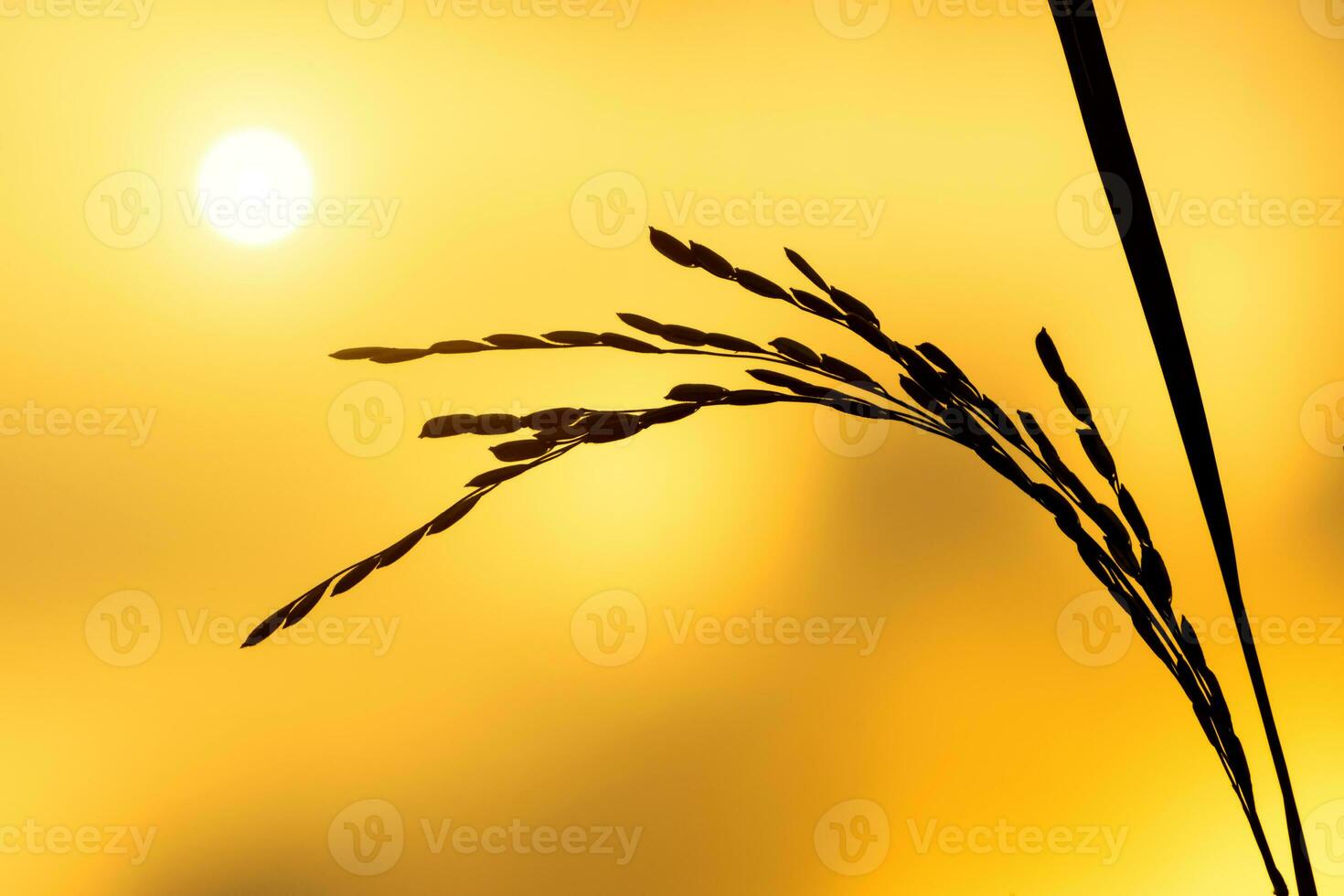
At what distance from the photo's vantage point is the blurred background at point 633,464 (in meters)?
0.87

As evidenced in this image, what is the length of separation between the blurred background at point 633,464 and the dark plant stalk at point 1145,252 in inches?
18.4

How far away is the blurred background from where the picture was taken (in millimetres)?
868

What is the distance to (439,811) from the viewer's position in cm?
87

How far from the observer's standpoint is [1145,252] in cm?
41

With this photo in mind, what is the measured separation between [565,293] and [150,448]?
45 centimetres

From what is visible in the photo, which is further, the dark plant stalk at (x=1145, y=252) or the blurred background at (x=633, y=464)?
the blurred background at (x=633, y=464)

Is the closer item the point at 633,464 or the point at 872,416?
the point at 872,416

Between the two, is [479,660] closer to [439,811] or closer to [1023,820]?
[439,811]

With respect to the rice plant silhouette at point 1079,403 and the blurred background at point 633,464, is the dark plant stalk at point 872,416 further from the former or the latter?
the blurred background at point 633,464

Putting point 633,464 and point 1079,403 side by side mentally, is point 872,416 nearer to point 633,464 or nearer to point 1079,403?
point 1079,403

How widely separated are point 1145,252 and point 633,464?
1.86ft

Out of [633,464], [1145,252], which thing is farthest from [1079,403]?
[633,464]

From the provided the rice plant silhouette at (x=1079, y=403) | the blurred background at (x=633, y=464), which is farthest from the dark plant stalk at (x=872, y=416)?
the blurred background at (x=633, y=464)

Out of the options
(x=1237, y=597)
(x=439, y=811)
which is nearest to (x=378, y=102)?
(x=439, y=811)
